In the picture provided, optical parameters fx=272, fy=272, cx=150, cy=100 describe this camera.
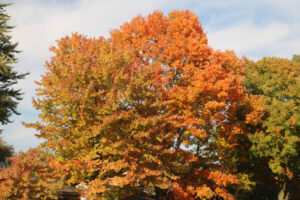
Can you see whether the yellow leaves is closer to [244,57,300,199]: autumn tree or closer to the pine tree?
[244,57,300,199]: autumn tree

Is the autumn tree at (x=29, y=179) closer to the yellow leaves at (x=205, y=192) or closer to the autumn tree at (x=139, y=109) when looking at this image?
the autumn tree at (x=139, y=109)

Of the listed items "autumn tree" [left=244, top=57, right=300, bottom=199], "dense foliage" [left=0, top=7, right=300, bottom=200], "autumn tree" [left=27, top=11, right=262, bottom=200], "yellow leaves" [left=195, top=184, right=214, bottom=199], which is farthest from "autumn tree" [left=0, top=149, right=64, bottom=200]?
"autumn tree" [left=244, top=57, right=300, bottom=199]

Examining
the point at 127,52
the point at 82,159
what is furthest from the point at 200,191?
the point at 127,52

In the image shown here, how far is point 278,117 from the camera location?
2130cm

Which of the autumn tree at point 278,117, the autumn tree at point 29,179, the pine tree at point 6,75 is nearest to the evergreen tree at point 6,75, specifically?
the pine tree at point 6,75

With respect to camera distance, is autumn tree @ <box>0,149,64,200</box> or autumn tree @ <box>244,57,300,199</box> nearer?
autumn tree @ <box>0,149,64,200</box>

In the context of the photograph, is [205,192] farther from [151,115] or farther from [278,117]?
[278,117]

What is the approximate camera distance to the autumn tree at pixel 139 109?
14352 millimetres

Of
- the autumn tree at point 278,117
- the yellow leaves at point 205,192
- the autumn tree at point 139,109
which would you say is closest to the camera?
the autumn tree at point 139,109

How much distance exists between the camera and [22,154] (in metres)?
16.7

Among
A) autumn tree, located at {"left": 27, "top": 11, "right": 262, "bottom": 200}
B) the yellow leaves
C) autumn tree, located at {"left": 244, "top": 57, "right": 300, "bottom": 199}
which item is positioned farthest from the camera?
autumn tree, located at {"left": 244, "top": 57, "right": 300, "bottom": 199}

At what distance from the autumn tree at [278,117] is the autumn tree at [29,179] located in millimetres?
15592

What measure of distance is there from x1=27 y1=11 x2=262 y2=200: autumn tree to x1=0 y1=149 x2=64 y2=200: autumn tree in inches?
46.8

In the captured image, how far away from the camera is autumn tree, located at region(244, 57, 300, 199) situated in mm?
21312
